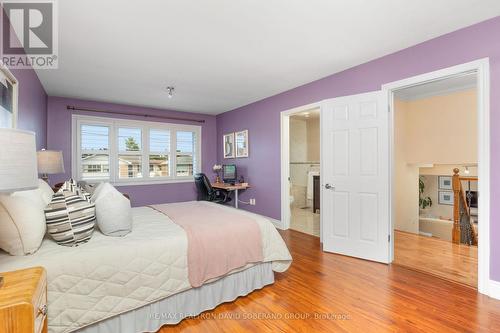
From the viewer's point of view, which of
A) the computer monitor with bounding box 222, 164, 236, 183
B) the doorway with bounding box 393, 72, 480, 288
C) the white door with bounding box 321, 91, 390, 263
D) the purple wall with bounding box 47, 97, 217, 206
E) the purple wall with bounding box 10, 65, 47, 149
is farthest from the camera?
the computer monitor with bounding box 222, 164, 236, 183

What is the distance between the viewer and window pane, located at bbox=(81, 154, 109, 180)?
467 cm

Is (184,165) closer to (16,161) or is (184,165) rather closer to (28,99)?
(28,99)

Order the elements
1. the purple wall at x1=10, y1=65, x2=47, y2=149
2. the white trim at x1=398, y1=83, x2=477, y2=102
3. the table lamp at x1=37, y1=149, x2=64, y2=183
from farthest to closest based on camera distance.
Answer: the white trim at x1=398, y1=83, x2=477, y2=102, the table lamp at x1=37, y1=149, x2=64, y2=183, the purple wall at x1=10, y1=65, x2=47, y2=149

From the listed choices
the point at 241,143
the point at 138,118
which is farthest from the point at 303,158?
the point at 138,118

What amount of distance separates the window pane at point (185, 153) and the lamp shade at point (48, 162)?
9.27ft

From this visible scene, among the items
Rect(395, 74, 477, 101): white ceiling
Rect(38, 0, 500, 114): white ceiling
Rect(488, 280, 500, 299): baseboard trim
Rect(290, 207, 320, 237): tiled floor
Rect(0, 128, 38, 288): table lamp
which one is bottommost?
Rect(290, 207, 320, 237): tiled floor

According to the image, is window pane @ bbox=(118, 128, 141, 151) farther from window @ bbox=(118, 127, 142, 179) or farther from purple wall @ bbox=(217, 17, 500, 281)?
purple wall @ bbox=(217, 17, 500, 281)

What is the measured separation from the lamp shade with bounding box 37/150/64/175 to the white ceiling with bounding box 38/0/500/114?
3.61ft

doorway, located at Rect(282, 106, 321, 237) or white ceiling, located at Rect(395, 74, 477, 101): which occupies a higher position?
white ceiling, located at Rect(395, 74, 477, 101)

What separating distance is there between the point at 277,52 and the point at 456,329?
2.84m

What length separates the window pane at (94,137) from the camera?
4645mm

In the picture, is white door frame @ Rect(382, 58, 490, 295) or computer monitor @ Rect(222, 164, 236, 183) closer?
white door frame @ Rect(382, 58, 490, 295)

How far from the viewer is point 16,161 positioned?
0.92 meters

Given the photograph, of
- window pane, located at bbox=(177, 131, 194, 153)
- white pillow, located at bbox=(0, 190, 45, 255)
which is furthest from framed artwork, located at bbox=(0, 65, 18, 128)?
window pane, located at bbox=(177, 131, 194, 153)
